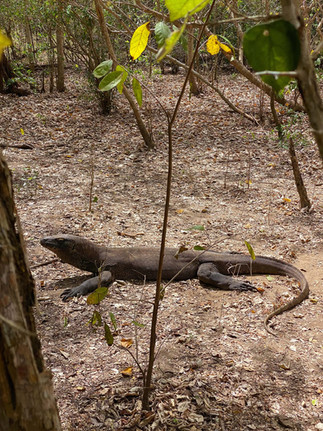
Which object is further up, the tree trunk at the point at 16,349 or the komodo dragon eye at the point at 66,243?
the tree trunk at the point at 16,349

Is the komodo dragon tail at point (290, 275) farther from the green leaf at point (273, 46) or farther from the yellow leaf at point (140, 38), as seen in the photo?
the green leaf at point (273, 46)

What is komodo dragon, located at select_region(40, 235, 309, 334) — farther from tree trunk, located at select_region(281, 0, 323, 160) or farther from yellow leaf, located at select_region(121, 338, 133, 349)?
tree trunk, located at select_region(281, 0, 323, 160)

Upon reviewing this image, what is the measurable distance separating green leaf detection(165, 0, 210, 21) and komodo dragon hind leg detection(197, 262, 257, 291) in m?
4.11

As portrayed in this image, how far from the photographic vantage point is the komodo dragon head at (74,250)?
15.8 ft

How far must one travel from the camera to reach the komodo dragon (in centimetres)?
480

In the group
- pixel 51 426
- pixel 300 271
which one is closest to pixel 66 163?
pixel 300 271

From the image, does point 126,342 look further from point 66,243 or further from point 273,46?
point 273,46

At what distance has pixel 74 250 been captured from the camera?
15.9 feet

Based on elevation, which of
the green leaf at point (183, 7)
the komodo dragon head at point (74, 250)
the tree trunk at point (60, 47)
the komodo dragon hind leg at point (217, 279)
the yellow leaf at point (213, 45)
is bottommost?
the komodo dragon hind leg at point (217, 279)

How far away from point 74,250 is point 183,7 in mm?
4237

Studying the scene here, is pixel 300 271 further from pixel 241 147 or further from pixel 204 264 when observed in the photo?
pixel 241 147

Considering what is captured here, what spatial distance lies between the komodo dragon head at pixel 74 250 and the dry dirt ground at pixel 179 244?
0.81 feet

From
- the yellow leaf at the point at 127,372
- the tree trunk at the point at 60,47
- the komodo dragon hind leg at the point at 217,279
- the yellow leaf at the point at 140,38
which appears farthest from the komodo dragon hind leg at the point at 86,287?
the tree trunk at the point at 60,47

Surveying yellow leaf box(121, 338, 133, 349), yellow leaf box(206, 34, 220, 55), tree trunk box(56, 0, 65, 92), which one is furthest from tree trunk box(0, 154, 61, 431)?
tree trunk box(56, 0, 65, 92)
